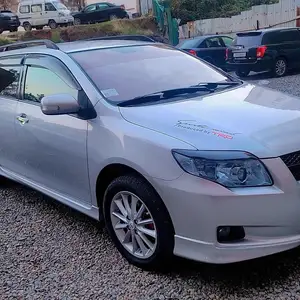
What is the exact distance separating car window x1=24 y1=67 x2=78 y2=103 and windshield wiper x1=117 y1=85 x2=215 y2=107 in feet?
1.65

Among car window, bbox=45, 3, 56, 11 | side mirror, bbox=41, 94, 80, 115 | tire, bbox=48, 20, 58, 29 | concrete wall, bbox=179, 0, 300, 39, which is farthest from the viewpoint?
tire, bbox=48, 20, 58, 29

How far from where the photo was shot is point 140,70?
4.09 meters

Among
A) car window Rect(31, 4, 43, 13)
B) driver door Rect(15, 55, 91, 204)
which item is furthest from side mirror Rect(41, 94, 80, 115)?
car window Rect(31, 4, 43, 13)

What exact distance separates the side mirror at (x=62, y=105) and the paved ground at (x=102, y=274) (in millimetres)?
1073

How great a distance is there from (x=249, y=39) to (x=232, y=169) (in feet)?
42.3

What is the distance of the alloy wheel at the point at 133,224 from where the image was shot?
322cm

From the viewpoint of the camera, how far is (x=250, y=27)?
90.0 feet

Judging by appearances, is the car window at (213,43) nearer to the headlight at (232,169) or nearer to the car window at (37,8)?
the headlight at (232,169)

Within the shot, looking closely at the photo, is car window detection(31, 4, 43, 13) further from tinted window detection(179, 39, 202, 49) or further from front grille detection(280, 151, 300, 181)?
front grille detection(280, 151, 300, 181)

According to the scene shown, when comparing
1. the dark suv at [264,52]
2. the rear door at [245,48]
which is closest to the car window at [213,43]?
the dark suv at [264,52]

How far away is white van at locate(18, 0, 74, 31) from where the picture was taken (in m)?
31.4

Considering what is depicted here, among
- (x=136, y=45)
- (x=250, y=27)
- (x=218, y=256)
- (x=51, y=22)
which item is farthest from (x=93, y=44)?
(x=51, y=22)

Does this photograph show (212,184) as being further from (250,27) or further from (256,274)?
(250,27)

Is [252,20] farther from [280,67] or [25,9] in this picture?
[25,9]
